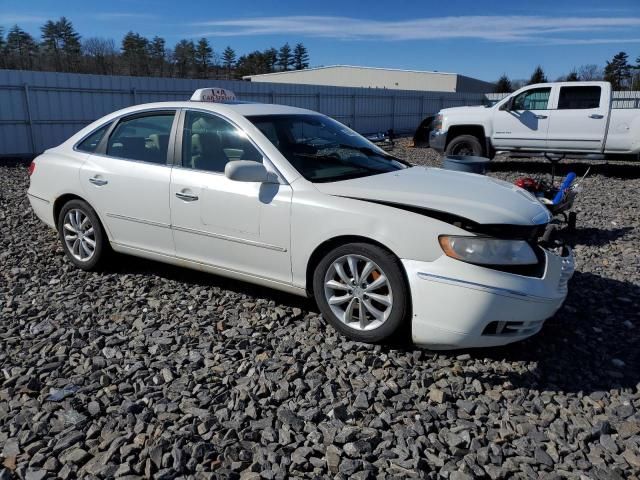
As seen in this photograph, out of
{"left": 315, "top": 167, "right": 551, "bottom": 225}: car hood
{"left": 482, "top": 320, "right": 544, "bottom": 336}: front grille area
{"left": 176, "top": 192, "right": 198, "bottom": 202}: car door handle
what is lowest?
{"left": 482, "top": 320, "right": 544, "bottom": 336}: front grille area

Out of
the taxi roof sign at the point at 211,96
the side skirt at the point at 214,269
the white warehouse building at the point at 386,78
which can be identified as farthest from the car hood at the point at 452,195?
the white warehouse building at the point at 386,78

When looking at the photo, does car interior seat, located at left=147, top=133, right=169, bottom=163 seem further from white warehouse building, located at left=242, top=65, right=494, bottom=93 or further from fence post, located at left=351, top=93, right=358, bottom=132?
white warehouse building, located at left=242, top=65, right=494, bottom=93

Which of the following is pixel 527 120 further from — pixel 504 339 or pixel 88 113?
pixel 88 113

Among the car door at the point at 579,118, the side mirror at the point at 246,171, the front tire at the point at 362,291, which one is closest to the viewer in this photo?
the front tire at the point at 362,291

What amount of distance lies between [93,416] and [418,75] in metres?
49.0

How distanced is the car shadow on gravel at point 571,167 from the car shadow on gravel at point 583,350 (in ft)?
28.9

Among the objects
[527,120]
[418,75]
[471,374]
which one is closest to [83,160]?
[471,374]

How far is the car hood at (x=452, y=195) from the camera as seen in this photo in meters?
3.39

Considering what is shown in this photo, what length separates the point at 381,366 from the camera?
3393mm

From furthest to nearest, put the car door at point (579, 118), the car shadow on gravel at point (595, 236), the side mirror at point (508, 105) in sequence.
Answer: the side mirror at point (508, 105), the car door at point (579, 118), the car shadow on gravel at point (595, 236)

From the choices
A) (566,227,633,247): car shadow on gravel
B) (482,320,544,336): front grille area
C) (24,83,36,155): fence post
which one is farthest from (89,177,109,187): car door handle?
(24,83,36,155): fence post

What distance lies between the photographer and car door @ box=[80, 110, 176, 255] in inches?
172

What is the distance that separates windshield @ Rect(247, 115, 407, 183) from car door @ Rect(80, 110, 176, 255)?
0.88 m

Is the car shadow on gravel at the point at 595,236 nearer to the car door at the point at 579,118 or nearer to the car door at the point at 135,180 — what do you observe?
the car door at the point at 135,180
